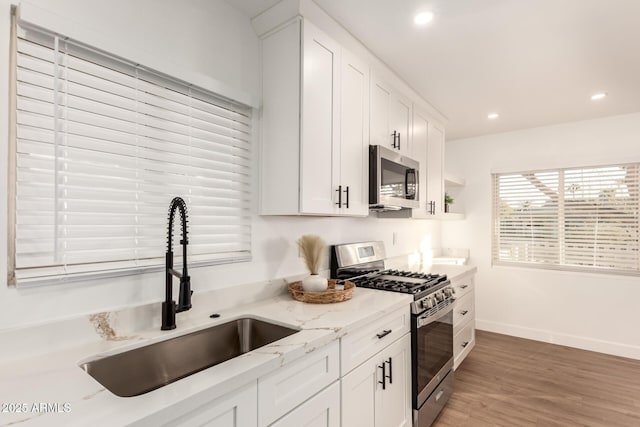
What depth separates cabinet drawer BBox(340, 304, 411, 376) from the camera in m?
1.49

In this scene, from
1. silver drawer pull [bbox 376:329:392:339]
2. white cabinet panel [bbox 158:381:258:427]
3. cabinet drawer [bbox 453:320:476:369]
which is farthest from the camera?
cabinet drawer [bbox 453:320:476:369]

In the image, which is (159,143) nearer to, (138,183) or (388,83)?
(138,183)

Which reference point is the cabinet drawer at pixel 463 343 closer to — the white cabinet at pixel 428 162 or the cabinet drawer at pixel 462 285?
the cabinet drawer at pixel 462 285

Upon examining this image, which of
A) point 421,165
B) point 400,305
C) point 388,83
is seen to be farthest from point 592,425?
point 388,83

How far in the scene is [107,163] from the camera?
1308mm

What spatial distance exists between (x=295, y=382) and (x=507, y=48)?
236 cm

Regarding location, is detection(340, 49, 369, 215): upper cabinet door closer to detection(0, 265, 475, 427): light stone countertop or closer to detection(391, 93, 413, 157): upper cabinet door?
detection(391, 93, 413, 157): upper cabinet door

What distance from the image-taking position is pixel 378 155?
224 centimetres

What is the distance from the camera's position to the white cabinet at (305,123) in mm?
1739

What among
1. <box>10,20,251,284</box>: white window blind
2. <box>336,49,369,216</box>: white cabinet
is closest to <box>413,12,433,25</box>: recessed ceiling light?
<box>336,49,369,216</box>: white cabinet

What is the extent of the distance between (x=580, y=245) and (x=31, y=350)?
4.68m

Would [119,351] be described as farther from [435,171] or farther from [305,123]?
[435,171]

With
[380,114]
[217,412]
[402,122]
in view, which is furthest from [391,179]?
[217,412]

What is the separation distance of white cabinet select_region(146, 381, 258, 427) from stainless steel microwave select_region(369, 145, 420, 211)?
1492 millimetres
